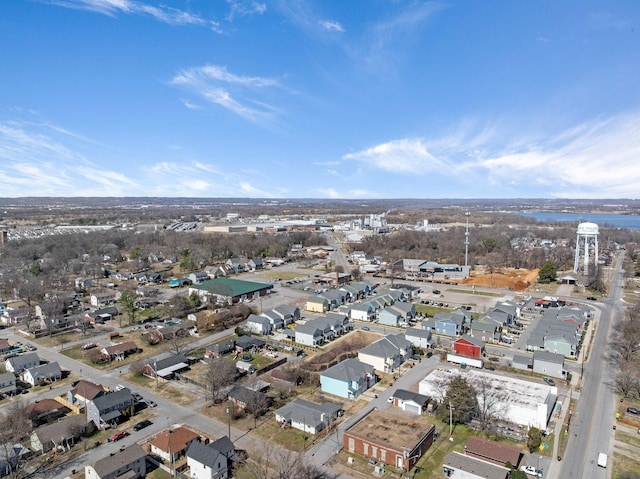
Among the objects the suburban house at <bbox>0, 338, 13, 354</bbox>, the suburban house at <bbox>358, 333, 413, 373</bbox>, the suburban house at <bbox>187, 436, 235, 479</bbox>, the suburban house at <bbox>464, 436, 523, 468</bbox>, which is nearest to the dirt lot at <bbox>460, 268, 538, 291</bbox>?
the suburban house at <bbox>358, 333, 413, 373</bbox>

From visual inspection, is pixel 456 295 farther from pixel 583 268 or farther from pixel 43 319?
pixel 43 319

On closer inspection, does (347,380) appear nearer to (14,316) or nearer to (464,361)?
(464,361)

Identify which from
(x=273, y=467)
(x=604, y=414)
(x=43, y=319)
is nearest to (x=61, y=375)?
(x=43, y=319)

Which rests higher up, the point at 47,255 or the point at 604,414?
the point at 47,255

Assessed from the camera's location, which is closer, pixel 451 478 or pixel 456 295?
pixel 451 478

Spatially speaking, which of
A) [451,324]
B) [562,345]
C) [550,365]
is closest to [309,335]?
[451,324]

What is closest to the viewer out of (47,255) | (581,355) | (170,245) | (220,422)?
(220,422)

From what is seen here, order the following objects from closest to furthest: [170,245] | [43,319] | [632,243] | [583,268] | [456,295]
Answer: [43,319], [456,295], [583,268], [170,245], [632,243]

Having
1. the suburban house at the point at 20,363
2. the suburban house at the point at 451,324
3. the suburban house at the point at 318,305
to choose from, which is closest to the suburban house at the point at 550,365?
the suburban house at the point at 451,324
